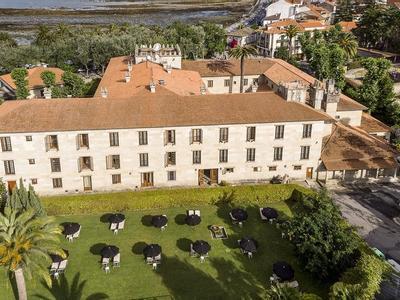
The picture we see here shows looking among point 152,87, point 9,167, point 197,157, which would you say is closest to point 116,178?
point 197,157

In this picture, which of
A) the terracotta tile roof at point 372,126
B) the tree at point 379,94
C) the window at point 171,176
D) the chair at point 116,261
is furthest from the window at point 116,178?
the tree at point 379,94

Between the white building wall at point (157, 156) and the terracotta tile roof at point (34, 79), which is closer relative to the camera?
the white building wall at point (157, 156)

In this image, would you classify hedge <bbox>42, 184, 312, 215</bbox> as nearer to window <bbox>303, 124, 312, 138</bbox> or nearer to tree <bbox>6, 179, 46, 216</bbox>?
tree <bbox>6, 179, 46, 216</bbox>

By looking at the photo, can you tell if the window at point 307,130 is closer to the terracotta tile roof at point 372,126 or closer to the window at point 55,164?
the terracotta tile roof at point 372,126

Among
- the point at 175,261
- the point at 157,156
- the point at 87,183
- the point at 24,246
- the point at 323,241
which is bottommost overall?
the point at 175,261

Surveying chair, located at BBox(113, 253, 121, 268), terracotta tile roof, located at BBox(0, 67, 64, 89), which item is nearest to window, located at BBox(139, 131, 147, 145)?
chair, located at BBox(113, 253, 121, 268)

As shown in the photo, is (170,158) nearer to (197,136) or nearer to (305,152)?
(197,136)

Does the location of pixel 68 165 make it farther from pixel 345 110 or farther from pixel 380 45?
pixel 380 45
